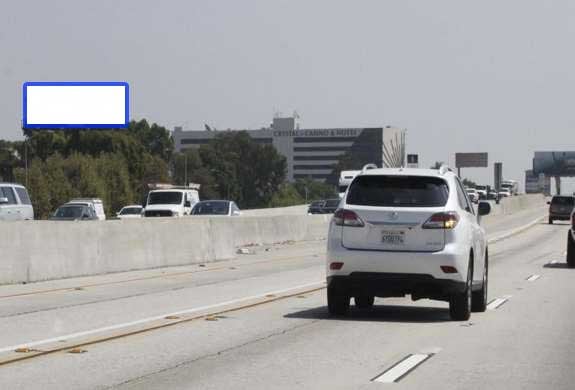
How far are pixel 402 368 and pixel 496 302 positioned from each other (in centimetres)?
868

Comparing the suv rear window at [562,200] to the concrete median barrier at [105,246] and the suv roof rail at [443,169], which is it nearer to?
the concrete median barrier at [105,246]

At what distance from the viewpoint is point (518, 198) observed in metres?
122

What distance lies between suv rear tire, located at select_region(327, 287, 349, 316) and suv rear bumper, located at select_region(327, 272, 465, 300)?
14.9 inches

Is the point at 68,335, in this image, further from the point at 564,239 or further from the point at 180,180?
the point at 180,180

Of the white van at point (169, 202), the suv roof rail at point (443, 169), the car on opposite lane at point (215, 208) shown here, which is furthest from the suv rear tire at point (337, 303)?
the white van at point (169, 202)

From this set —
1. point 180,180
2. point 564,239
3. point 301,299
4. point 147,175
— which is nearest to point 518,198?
point 147,175

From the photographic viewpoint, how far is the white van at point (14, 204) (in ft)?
121

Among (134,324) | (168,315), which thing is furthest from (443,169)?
(134,324)

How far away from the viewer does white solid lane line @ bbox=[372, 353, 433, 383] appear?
35.1 ft

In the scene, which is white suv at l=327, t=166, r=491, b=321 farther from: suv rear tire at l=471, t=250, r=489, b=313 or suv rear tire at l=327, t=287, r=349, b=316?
suv rear tire at l=471, t=250, r=489, b=313

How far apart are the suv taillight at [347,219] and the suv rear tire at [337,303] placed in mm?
971

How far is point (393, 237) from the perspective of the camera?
15.9 metres

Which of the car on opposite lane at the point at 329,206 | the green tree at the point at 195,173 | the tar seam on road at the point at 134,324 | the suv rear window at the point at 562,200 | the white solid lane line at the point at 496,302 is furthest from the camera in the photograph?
the green tree at the point at 195,173

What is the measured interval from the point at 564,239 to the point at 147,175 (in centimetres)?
8277
